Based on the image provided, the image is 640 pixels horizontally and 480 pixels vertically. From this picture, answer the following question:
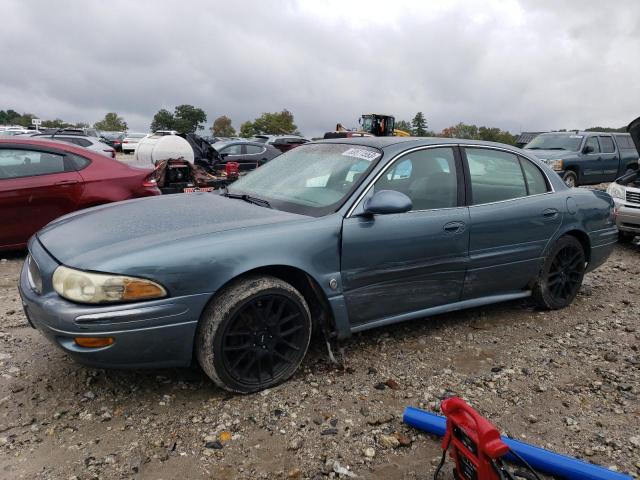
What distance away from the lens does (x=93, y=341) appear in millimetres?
2539

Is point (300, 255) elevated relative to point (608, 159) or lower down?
lower down

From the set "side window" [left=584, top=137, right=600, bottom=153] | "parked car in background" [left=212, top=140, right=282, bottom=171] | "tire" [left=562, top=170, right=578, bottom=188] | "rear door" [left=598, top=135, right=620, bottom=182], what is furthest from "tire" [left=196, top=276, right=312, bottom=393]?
"rear door" [left=598, top=135, right=620, bottom=182]

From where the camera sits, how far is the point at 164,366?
2.74 metres

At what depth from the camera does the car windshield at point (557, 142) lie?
42.8ft

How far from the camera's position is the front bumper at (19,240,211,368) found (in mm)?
2521

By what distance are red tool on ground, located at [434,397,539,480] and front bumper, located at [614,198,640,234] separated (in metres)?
6.10

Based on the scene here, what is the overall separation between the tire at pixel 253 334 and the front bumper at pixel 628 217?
6115mm

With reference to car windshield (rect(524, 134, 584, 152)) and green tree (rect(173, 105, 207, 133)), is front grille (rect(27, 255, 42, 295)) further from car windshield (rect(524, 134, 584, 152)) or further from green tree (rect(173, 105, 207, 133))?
green tree (rect(173, 105, 207, 133))

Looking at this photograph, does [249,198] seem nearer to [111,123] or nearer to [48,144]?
[48,144]

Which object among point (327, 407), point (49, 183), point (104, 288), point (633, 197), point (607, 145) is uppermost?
point (607, 145)

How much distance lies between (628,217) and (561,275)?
3.67 meters

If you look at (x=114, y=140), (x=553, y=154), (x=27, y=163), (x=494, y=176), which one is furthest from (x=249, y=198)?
(x=114, y=140)

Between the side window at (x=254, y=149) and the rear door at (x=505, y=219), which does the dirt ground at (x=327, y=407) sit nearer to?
the rear door at (x=505, y=219)

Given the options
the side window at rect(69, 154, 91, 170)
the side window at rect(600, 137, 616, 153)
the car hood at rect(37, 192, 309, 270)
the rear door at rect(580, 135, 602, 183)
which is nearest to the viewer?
the car hood at rect(37, 192, 309, 270)
